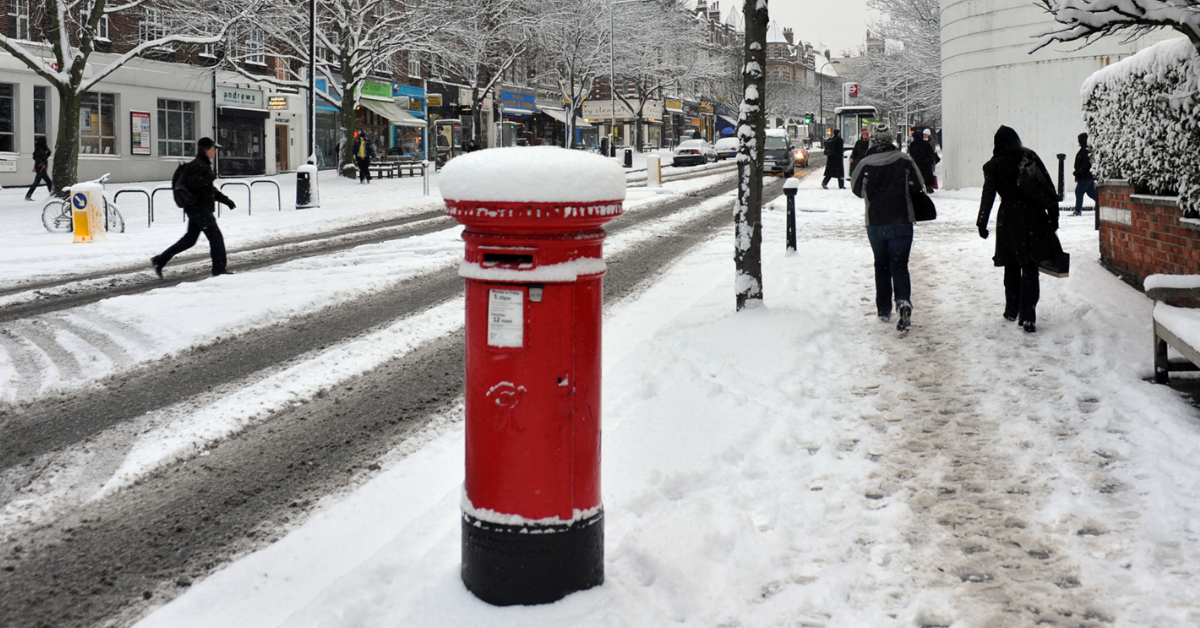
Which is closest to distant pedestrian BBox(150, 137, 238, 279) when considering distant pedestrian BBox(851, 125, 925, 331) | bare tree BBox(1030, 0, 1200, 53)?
distant pedestrian BBox(851, 125, 925, 331)

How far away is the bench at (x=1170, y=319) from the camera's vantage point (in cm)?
565

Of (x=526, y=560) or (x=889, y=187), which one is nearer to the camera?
(x=526, y=560)

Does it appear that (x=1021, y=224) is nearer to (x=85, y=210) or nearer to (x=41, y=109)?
(x=85, y=210)

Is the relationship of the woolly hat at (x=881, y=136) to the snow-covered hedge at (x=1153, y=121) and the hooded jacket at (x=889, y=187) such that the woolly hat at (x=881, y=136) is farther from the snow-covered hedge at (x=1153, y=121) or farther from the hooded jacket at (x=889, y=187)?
the snow-covered hedge at (x=1153, y=121)

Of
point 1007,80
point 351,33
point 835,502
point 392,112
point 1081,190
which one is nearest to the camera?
point 835,502

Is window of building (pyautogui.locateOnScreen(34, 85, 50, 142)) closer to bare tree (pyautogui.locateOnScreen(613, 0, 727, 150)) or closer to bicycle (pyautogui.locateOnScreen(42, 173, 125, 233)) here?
bicycle (pyautogui.locateOnScreen(42, 173, 125, 233))

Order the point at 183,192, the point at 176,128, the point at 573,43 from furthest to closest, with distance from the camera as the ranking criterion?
the point at 573,43
the point at 176,128
the point at 183,192

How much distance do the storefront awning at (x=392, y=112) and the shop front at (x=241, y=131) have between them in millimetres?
6194

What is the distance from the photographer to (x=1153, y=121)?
8.87 metres

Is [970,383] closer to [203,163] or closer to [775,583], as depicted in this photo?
[775,583]

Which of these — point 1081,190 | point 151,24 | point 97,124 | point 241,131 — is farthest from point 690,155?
point 1081,190

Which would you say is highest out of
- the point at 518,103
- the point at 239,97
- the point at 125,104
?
the point at 518,103

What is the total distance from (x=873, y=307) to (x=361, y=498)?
603cm

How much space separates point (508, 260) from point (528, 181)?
0.26 metres
